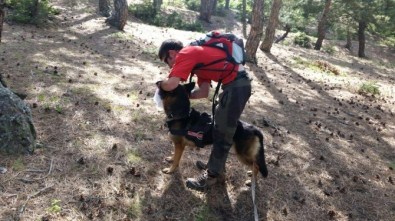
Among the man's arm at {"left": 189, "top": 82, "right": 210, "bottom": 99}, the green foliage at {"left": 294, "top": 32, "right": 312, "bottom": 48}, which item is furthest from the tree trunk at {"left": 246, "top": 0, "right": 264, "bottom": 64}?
the green foliage at {"left": 294, "top": 32, "right": 312, "bottom": 48}

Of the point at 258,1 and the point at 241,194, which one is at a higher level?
the point at 258,1

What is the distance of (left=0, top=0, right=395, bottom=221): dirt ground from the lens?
4.45 metres

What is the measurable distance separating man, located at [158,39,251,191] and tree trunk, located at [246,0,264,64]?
989 centimetres

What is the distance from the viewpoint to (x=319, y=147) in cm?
715

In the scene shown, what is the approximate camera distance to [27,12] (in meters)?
13.5

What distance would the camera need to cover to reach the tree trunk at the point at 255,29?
14.0 meters

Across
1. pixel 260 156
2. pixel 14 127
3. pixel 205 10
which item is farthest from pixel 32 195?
pixel 205 10

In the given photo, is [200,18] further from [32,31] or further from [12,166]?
[12,166]

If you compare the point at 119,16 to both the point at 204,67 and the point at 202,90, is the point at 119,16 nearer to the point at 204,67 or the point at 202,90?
the point at 202,90

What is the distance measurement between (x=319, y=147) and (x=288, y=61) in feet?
33.6

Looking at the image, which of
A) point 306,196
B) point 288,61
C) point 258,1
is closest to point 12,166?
point 306,196

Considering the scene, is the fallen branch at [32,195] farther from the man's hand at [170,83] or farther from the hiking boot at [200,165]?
the hiking boot at [200,165]

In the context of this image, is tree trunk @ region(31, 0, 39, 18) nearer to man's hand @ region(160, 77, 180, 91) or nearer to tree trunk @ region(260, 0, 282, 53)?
tree trunk @ region(260, 0, 282, 53)

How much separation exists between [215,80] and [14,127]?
9.39ft
